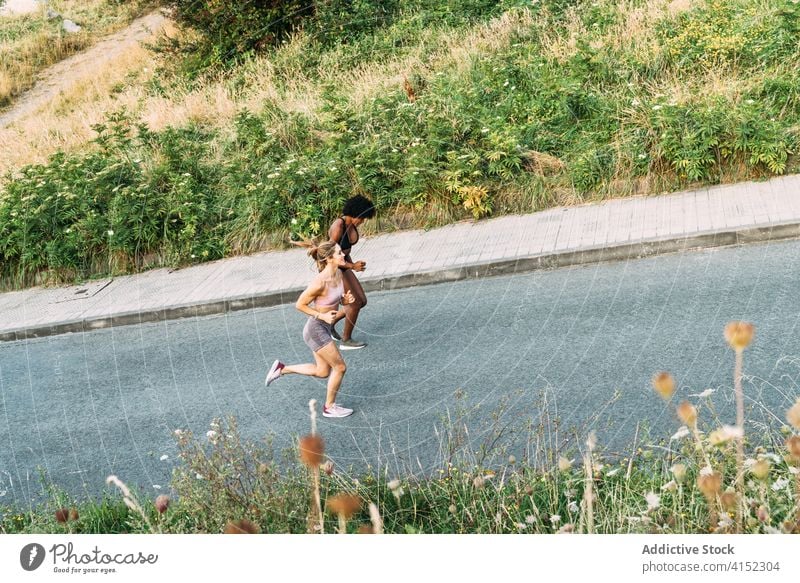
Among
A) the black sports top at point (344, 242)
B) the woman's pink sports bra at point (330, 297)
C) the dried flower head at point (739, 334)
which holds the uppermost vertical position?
the dried flower head at point (739, 334)

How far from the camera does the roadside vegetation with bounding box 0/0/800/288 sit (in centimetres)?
1087

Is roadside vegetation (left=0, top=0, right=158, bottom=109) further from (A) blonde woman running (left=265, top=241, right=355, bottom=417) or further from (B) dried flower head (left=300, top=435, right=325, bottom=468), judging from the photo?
(B) dried flower head (left=300, top=435, right=325, bottom=468)

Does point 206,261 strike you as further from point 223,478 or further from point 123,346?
point 223,478

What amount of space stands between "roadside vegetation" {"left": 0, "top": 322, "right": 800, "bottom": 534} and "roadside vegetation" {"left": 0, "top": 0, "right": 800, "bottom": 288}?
5.91m

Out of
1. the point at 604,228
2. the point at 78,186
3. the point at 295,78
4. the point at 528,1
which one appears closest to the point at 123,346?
the point at 78,186

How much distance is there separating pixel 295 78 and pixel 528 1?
418 cm

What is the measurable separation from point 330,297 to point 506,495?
8.67ft

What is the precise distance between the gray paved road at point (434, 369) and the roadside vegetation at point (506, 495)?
0.47 metres

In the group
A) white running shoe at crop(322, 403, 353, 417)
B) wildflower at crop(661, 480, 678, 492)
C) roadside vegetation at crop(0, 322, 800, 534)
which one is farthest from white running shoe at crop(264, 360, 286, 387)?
wildflower at crop(661, 480, 678, 492)

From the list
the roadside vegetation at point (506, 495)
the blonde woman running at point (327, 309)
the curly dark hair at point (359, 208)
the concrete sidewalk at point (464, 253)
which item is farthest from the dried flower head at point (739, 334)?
the concrete sidewalk at point (464, 253)

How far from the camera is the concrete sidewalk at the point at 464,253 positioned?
9.05 meters

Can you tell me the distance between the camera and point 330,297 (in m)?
6.77

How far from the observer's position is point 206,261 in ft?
39.5

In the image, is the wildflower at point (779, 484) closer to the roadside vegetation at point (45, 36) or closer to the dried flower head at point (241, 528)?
the dried flower head at point (241, 528)
